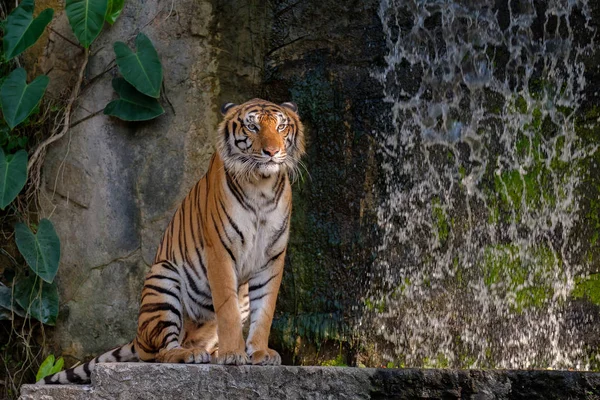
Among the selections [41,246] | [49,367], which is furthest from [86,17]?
[49,367]

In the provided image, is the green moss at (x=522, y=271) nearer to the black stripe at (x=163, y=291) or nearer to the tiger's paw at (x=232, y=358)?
the black stripe at (x=163, y=291)

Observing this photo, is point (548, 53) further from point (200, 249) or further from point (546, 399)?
point (546, 399)

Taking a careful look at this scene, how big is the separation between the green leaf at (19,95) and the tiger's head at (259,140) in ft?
7.12

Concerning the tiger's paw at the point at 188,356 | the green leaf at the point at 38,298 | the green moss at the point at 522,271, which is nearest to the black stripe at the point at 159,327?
the tiger's paw at the point at 188,356

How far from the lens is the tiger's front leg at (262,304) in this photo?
4.24 metres

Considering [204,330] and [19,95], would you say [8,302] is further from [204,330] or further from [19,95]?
[204,330]

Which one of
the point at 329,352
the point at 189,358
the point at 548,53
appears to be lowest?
the point at 329,352

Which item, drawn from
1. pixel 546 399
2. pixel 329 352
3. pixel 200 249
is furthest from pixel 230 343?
pixel 329 352

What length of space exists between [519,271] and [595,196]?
2.79 ft

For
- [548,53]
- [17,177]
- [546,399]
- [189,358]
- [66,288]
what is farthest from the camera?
[548,53]

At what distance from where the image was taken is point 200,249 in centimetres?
457

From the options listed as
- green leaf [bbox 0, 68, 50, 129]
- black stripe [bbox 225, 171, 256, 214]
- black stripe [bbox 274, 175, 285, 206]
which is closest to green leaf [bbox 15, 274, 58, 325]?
green leaf [bbox 0, 68, 50, 129]

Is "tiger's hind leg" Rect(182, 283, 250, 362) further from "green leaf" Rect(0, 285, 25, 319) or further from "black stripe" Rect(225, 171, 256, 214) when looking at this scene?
"green leaf" Rect(0, 285, 25, 319)

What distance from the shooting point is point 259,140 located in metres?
4.42
